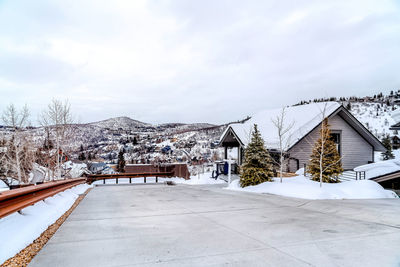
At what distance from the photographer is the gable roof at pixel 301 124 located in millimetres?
21422

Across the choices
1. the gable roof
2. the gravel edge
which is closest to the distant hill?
the gable roof

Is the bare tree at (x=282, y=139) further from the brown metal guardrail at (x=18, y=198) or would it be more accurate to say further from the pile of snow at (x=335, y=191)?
the brown metal guardrail at (x=18, y=198)

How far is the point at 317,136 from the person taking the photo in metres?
22.2

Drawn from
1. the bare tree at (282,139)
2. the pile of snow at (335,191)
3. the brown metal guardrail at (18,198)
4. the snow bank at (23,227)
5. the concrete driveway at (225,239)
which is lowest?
the pile of snow at (335,191)

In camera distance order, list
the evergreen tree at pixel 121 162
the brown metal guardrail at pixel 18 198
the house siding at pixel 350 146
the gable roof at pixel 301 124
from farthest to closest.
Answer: the evergreen tree at pixel 121 162, the house siding at pixel 350 146, the gable roof at pixel 301 124, the brown metal guardrail at pixel 18 198

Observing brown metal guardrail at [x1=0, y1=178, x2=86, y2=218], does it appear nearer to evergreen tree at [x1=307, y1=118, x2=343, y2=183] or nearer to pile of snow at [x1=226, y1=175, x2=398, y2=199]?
pile of snow at [x1=226, y1=175, x2=398, y2=199]

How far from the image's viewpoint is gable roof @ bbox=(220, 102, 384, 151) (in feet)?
70.3

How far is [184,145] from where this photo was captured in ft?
271

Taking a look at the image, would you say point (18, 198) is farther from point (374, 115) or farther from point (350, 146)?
point (374, 115)

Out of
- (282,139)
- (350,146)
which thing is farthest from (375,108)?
(282,139)

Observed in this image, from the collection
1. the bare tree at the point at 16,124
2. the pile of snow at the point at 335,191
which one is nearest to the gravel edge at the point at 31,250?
the pile of snow at the point at 335,191

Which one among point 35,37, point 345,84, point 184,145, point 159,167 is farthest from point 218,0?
point 184,145

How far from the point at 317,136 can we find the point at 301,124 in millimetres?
1580

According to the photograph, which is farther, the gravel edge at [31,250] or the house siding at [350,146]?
the house siding at [350,146]
